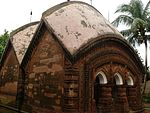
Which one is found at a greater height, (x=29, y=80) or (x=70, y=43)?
(x=70, y=43)

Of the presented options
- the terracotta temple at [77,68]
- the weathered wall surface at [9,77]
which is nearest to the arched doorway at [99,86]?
the terracotta temple at [77,68]

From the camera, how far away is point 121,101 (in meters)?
8.94

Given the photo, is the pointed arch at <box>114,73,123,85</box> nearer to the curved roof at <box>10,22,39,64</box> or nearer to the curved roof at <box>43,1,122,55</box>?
the curved roof at <box>43,1,122,55</box>

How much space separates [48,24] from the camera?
8.69 meters

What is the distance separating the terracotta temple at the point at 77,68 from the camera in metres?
7.60

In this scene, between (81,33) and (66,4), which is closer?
(81,33)

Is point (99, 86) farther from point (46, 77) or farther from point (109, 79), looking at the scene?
point (46, 77)

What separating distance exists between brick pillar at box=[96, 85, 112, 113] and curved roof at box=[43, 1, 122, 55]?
6.42 ft

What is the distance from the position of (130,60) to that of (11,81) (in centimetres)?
638

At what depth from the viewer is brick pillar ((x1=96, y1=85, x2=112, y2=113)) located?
8211 millimetres

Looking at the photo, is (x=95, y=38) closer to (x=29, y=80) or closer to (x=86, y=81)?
(x=86, y=81)

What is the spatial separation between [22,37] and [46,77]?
15.8 ft

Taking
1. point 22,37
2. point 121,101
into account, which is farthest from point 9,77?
point 121,101

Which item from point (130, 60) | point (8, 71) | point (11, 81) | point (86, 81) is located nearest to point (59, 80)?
point (86, 81)
